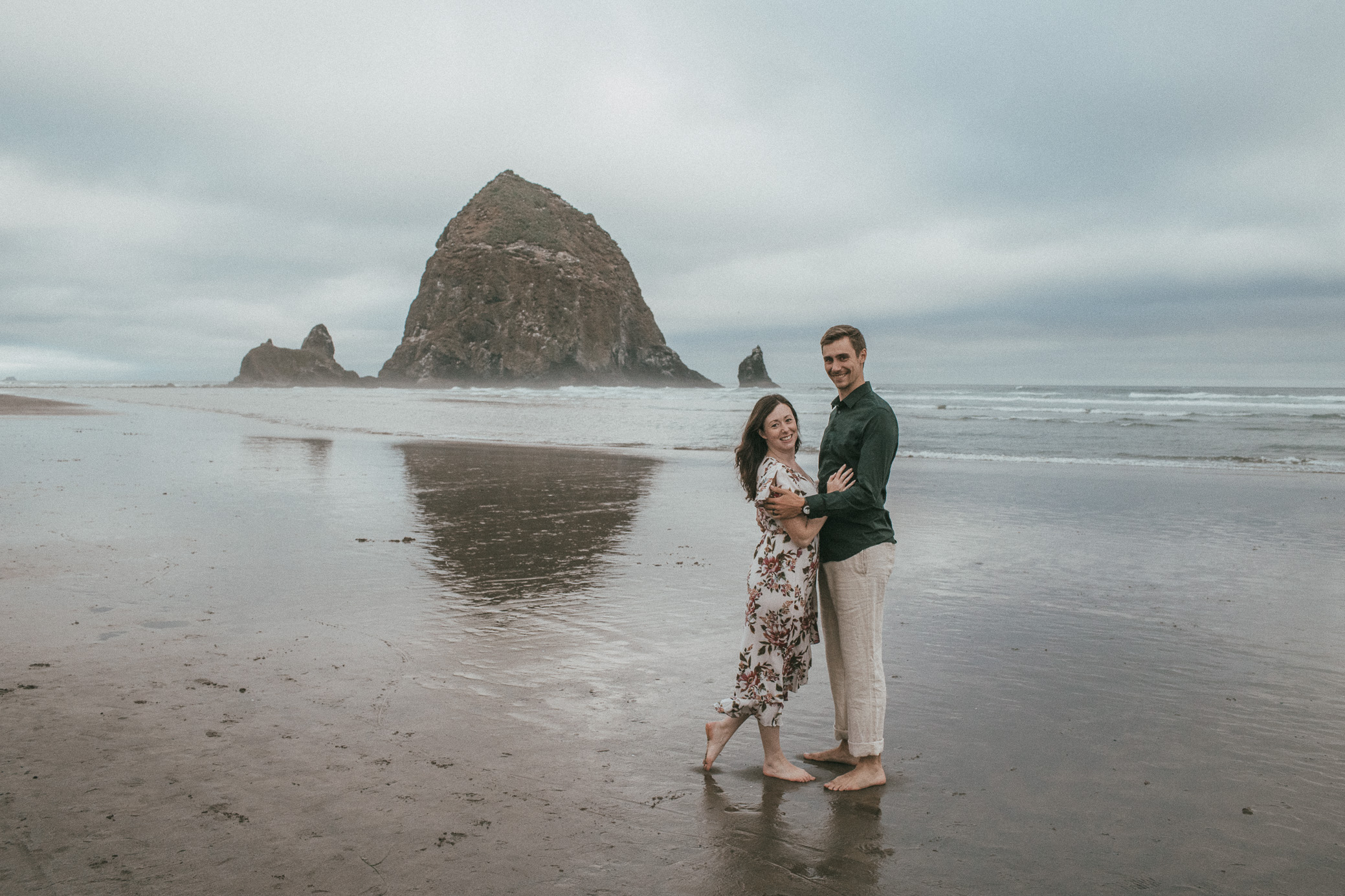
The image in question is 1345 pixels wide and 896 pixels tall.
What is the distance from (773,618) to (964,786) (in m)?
1.08

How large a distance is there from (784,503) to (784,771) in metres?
1.23

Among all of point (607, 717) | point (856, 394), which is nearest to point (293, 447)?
point (607, 717)

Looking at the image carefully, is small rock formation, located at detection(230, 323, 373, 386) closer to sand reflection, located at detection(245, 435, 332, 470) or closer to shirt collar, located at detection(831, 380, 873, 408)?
sand reflection, located at detection(245, 435, 332, 470)

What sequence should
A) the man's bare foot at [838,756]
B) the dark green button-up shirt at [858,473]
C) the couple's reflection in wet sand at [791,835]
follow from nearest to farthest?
the couple's reflection in wet sand at [791,835] → the dark green button-up shirt at [858,473] → the man's bare foot at [838,756]

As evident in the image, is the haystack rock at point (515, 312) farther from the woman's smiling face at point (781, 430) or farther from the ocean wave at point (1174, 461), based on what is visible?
the woman's smiling face at point (781, 430)

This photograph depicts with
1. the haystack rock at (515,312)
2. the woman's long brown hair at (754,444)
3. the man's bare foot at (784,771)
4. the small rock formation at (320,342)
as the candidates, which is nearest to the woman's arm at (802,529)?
the woman's long brown hair at (754,444)

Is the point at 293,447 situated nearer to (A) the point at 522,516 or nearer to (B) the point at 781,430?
(A) the point at 522,516

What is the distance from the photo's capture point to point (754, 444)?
3.82 metres

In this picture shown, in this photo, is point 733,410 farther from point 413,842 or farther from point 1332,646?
point 413,842

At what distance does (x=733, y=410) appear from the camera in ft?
149

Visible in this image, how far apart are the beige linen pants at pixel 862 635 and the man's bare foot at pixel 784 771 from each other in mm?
243

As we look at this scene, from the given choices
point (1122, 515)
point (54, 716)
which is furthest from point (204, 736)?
point (1122, 515)

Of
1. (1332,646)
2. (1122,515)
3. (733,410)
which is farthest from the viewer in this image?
(733,410)

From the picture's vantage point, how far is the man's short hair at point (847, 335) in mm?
3619
